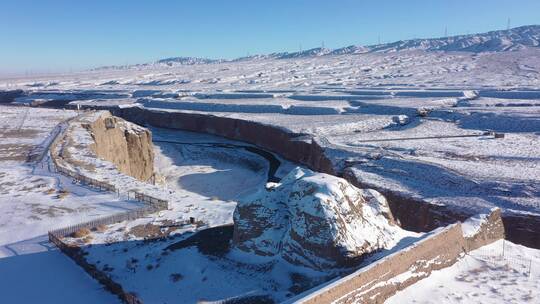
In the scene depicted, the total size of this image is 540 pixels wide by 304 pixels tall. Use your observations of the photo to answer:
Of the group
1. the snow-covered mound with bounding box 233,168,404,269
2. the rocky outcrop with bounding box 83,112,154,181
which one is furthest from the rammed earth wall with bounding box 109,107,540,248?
the rocky outcrop with bounding box 83,112,154,181

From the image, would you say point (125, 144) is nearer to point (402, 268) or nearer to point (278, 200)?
point (278, 200)

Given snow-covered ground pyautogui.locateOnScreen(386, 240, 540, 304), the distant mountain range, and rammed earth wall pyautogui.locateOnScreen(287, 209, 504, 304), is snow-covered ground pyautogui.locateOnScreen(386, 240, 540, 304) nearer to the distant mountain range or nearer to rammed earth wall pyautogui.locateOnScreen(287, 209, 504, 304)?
rammed earth wall pyautogui.locateOnScreen(287, 209, 504, 304)

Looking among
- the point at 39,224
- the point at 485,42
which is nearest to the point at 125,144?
the point at 39,224

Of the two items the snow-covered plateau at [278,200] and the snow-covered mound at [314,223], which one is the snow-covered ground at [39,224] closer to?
the snow-covered plateau at [278,200]

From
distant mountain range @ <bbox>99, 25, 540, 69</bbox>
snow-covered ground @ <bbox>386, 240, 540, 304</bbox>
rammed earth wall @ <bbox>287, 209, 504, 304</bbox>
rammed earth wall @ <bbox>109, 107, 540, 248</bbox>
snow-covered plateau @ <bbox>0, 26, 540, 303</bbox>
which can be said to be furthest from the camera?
distant mountain range @ <bbox>99, 25, 540, 69</bbox>

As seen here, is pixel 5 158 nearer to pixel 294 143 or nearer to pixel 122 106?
pixel 294 143

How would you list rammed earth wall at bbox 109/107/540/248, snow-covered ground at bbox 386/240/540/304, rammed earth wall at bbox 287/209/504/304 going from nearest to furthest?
rammed earth wall at bbox 287/209/504/304, snow-covered ground at bbox 386/240/540/304, rammed earth wall at bbox 109/107/540/248
